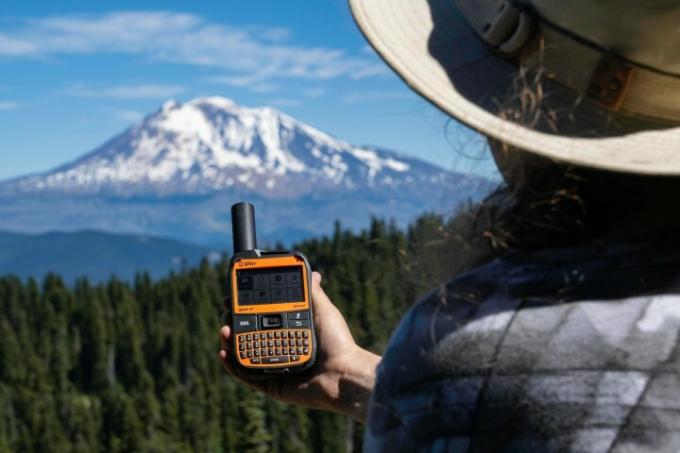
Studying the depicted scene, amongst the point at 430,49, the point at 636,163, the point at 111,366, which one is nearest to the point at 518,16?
the point at 430,49

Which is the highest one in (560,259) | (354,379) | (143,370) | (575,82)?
(575,82)

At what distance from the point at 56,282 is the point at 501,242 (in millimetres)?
100670

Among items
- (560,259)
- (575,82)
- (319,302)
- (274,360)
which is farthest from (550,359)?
(319,302)

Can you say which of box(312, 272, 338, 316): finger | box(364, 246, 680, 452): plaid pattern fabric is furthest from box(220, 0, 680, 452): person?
box(312, 272, 338, 316): finger

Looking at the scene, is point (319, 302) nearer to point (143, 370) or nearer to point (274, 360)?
point (274, 360)

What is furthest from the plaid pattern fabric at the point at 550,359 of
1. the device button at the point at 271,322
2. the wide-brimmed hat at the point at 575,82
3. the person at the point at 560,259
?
the device button at the point at 271,322

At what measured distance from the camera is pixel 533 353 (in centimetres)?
148

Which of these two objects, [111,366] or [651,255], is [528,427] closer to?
[651,255]

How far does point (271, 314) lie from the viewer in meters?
2.60

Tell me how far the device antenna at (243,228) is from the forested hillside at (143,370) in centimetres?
4452

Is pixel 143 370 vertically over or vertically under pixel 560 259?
under

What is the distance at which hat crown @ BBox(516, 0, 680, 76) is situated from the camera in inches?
56.2

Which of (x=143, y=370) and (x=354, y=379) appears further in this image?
(x=143, y=370)

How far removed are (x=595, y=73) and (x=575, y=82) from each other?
0.10ft
